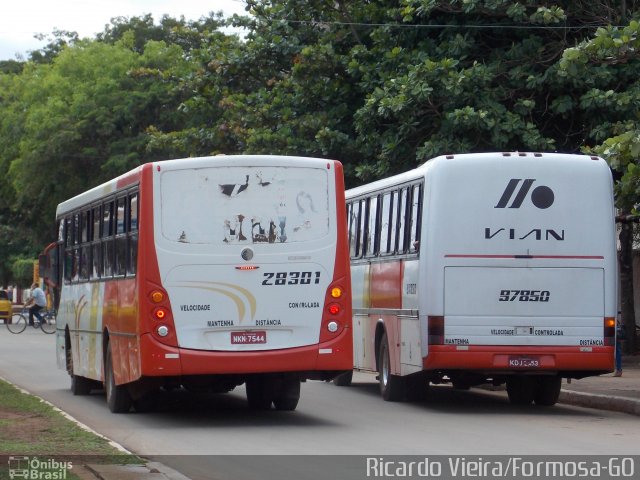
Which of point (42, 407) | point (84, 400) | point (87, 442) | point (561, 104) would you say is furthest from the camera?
point (561, 104)

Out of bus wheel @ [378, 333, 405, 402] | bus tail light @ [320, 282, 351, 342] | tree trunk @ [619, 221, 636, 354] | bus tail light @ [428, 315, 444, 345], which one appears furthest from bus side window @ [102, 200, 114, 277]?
tree trunk @ [619, 221, 636, 354]

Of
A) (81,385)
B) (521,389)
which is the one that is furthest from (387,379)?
(81,385)

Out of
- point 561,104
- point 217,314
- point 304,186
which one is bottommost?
point 217,314

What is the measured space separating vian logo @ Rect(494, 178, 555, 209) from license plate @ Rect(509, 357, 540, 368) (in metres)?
1.92

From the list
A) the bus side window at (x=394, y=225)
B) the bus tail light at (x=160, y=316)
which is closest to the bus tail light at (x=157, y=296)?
the bus tail light at (x=160, y=316)

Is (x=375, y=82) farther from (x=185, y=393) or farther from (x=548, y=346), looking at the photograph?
(x=548, y=346)

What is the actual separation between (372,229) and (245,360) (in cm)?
616

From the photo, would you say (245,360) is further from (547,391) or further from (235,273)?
(547,391)

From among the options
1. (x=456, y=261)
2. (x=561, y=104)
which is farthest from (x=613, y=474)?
(x=561, y=104)

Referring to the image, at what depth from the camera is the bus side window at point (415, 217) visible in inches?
683

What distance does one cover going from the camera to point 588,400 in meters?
18.5

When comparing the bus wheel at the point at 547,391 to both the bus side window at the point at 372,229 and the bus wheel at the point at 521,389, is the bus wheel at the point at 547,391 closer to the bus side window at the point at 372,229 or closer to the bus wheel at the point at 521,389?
the bus wheel at the point at 521,389

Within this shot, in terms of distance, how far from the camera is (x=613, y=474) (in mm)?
11023

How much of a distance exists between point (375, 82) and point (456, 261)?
11.1 meters
